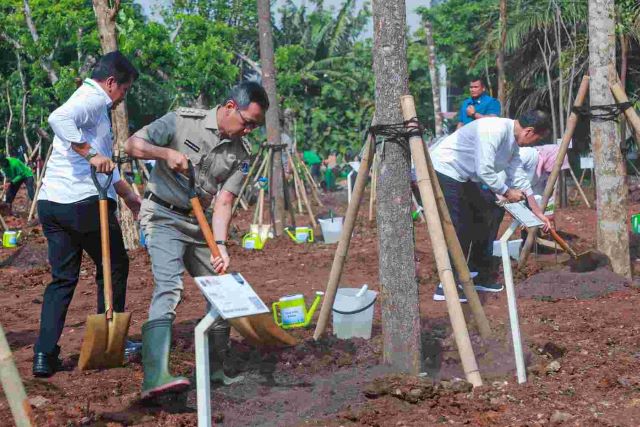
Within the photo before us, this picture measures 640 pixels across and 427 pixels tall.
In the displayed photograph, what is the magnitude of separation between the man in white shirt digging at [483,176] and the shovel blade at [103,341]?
3.15 meters

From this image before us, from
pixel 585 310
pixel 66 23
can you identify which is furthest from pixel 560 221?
pixel 66 23

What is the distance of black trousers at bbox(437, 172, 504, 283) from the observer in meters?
7.49

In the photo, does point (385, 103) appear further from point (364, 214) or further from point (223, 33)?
point (223, 33)

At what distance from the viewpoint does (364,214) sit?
17.2 meters

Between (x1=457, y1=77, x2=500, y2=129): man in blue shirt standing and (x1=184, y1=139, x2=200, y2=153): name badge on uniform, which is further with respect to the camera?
(x1=457, y1=77, x2=500, y2=129): man in blue shirt standing

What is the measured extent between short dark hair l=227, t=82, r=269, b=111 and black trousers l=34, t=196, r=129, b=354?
3.86 ft

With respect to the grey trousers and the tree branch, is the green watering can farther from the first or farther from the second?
the tree branch

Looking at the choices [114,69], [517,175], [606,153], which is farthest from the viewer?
[606,153]

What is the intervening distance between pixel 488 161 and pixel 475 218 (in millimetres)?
1130

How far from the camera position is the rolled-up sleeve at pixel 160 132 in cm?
471

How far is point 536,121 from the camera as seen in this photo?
6836mm

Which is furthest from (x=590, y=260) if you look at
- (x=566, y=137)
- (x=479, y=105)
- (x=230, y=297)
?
(x=230, y=297)

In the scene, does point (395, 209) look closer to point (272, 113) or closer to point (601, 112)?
point (601, 112)

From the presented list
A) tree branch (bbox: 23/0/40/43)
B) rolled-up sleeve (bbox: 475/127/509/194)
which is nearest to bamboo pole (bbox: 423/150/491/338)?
rolled-up sleeve (bbox: 475/127/509/194)
